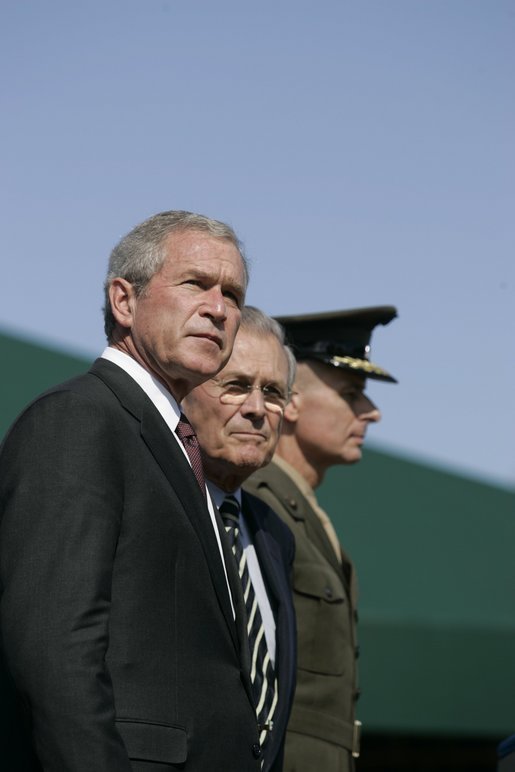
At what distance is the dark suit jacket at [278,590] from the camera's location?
3236 millimetres

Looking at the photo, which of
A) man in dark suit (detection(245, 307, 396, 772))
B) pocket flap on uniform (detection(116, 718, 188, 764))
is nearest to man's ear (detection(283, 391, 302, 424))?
man in dark suit (detection(245, 307, 396, 772))

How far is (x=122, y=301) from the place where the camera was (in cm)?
277

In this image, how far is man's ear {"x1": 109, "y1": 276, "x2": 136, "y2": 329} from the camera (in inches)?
108

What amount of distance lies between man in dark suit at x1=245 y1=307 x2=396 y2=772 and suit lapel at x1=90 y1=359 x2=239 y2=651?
1332mm

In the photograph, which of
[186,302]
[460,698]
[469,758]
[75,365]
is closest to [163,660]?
[186,302]

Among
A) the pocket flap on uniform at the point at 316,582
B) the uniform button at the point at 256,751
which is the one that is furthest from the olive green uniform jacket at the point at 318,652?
the uniform button at the point at 256,751

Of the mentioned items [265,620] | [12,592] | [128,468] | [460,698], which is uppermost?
[128,468]

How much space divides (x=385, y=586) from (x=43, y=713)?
4.41 meters

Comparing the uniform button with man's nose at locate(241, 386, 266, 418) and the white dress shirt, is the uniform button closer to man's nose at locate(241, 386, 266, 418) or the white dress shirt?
the white dress shirt

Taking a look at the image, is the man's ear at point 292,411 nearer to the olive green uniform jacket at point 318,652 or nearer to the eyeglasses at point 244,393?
the olive green uniform jacket at point 318,652

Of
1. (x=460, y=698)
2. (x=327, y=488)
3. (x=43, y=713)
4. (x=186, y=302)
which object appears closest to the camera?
(x=43, y=713)

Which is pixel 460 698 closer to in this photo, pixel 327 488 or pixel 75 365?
pixel 327 488

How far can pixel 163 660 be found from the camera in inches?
92.8

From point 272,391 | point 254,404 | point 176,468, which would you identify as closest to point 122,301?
point 176,468
